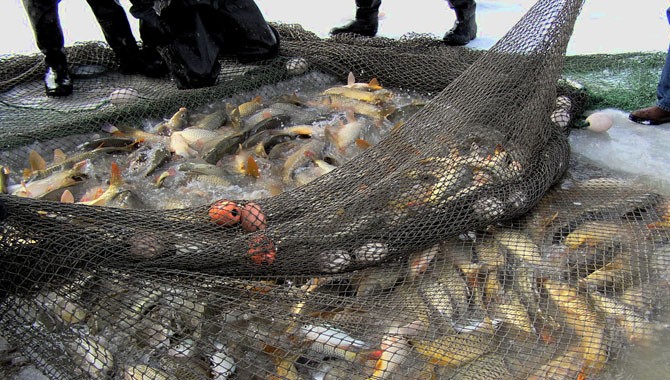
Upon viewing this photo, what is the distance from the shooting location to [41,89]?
4.02 meters

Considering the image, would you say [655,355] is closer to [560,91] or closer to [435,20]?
[560,91]

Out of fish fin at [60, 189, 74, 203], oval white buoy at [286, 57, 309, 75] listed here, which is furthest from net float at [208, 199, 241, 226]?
oval white buoy at [286, 57, 309, 75]

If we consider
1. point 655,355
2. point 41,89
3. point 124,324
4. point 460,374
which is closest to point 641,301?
point 655,355

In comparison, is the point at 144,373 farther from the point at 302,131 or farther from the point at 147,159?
the point at 302,131

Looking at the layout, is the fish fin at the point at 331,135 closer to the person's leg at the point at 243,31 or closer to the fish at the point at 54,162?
the person's leg at the point at 243,31

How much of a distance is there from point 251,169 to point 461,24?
264 cm

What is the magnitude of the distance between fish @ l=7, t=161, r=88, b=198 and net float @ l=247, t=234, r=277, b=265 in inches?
56.8

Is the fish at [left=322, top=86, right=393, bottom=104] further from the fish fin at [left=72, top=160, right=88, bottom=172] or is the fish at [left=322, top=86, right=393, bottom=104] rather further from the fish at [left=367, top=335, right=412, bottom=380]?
the fish at [left=367, top=335, right=412, bottom=380]

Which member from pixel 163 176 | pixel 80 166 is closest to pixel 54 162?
pixel 80 166

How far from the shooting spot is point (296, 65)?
401 cm

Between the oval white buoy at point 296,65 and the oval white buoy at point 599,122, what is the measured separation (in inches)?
80.0

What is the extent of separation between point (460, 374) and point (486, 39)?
390cm

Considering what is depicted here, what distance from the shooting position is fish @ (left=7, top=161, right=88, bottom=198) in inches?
110

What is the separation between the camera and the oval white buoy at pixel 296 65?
4004mm
